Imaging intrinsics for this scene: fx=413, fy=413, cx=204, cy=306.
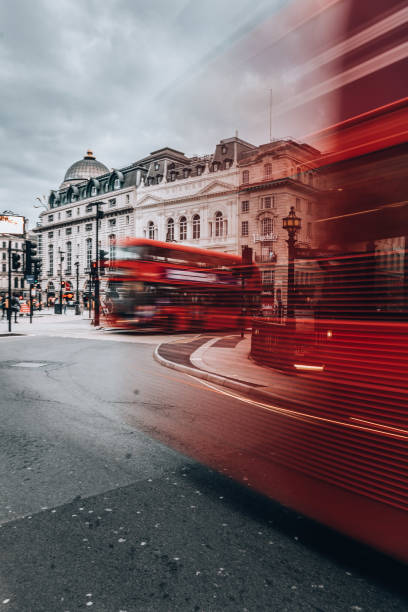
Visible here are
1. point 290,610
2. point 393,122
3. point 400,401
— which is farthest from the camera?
point 400,401

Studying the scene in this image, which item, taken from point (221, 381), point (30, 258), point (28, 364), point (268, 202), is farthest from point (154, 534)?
point (30, 258)

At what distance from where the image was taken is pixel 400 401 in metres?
3.04

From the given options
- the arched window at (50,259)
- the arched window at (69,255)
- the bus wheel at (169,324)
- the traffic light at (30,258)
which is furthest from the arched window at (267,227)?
the arched window at (50,259)

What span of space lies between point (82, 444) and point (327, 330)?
2.77 metres

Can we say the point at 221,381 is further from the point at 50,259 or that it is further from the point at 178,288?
the point at 50,259

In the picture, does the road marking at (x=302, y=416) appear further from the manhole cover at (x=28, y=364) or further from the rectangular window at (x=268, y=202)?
the manhole cover at (x=28, y=364)

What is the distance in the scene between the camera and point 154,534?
267 centimetres

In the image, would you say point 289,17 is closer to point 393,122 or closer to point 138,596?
point 393,122

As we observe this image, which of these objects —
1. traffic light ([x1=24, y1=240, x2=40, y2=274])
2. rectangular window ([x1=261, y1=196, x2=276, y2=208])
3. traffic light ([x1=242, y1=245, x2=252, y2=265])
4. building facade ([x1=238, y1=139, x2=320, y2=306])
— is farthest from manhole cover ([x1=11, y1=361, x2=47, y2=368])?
traffic light ([x1=24, y1=240, x2=40, y2=274])

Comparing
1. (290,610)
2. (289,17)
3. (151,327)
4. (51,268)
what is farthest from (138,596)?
(51,268)

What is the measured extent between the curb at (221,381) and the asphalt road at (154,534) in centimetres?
149

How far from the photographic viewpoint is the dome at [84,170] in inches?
3051

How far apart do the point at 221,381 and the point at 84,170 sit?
78226mm

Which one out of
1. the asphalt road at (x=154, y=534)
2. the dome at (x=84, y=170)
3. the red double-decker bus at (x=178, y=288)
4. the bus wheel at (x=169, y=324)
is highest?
the dome at (x=84, y=170)
